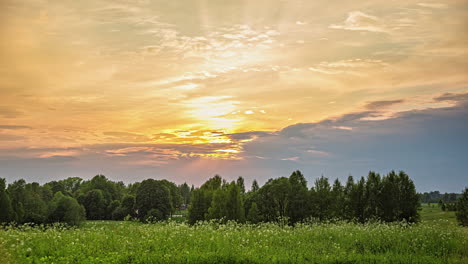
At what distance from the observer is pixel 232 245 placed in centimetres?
1350

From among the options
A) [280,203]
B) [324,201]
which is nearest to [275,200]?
[280,203]

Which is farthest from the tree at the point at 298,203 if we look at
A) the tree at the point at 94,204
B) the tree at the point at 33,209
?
the tree at the point at 94,204

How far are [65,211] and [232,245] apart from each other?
5697cm

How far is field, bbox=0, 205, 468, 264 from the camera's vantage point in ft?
38.9

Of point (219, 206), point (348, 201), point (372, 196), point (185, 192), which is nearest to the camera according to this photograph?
point (372, 196)

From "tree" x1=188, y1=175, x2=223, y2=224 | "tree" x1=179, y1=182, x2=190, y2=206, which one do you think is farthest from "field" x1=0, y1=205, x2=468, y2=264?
"tree" x1=179, y1=182, x2=190, y2=206

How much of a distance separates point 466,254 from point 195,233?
10.8 meters

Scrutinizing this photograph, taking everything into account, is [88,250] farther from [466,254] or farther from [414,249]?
[466,254]

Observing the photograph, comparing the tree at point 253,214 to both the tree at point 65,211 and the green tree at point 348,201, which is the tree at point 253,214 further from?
the tree at point 65,211

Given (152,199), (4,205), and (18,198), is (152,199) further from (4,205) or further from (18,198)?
(4,205)

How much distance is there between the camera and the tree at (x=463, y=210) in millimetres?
32331

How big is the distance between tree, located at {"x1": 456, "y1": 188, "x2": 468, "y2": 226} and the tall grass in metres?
18.2

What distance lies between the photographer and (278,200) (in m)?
44.4

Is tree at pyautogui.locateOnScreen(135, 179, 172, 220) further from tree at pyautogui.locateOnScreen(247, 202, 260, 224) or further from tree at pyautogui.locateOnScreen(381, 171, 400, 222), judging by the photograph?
tree at pyautogui.locateOnScreen(381, 171, 400, 222)
